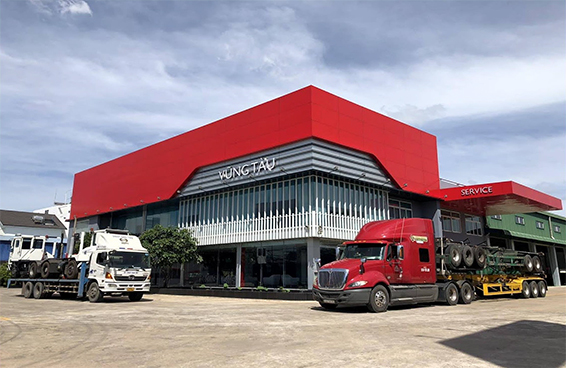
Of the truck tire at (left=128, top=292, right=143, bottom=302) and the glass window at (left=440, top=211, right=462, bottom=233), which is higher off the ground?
the glass window at (left=440, top=211, right=462, bottom=233)

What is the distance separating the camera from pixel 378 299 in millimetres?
14836

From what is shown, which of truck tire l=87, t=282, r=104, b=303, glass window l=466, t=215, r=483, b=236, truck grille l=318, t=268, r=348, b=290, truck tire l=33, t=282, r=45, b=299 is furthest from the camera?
glass window l=466, t=215, r=483, b=236

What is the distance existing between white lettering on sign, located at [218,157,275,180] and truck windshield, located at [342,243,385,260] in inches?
384

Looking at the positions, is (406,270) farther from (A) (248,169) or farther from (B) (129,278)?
(A) (248,169)

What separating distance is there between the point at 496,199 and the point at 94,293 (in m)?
26.2

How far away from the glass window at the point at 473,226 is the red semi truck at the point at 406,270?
1457cm

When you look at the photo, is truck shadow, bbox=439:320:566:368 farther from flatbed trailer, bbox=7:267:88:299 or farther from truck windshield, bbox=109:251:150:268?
flatbed trailer, bbox=7:267:88:299

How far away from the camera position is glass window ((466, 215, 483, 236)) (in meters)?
36.3

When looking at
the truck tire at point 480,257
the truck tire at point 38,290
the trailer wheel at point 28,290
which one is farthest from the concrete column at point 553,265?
the trailer wheel at point 28,290

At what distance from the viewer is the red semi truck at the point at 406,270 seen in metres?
14.6

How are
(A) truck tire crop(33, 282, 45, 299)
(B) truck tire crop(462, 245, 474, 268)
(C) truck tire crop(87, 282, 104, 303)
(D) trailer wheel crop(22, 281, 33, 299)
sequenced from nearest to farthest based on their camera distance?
(B) truck tire crop(462, 245, 474, 268) < (C) truck tire crop(87, 282, 104, 303) < (A) truck tire crop(33, 282, 45, 299) < (D) trailer wheel crop(22, 281, 33, 299)

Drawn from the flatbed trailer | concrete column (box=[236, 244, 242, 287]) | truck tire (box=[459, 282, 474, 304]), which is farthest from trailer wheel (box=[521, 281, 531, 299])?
the flatbed trailer

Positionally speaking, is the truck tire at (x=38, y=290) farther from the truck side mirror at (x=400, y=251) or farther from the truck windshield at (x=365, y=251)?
the truck side mirror at (x=400, y=251)

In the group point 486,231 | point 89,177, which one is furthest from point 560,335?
point 89,177
